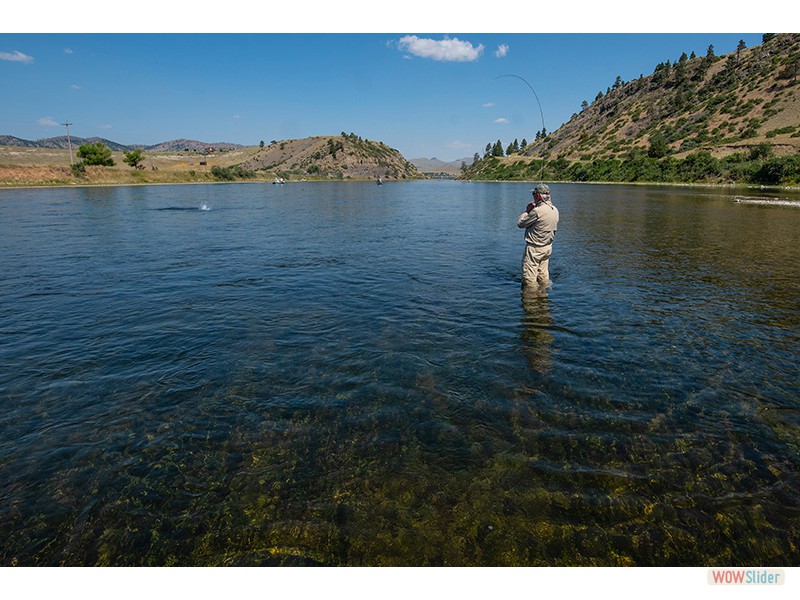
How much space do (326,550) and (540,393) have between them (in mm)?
4912

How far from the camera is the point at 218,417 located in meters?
7.16

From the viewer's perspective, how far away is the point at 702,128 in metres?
122

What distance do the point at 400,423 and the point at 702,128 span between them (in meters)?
155

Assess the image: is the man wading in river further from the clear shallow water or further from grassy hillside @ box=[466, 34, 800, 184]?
grassy hillside @ box=[466, 34, 800, 184]

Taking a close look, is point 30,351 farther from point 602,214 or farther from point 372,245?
point 602,214

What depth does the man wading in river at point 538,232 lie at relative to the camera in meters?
13.4

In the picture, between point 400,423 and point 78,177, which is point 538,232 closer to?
point 400,423

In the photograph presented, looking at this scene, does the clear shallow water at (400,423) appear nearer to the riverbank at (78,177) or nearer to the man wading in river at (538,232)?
the man wading in river at (538,232)

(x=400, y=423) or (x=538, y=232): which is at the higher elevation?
(x=538, y=232)

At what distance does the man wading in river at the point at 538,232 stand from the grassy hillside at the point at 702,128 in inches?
2752

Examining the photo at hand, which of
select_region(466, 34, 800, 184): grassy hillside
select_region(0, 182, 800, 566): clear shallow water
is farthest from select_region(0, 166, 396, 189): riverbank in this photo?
select_region(466, 34, 800, 184): grassy hillside

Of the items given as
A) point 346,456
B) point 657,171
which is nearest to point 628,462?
point 346,456

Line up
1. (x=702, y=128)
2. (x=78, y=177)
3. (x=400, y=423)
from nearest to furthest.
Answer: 1. (x=400, y=423)
2. (x=78, y=177)
3. (x=702, y=128)

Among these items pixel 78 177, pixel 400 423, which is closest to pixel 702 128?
pixel 400 423
